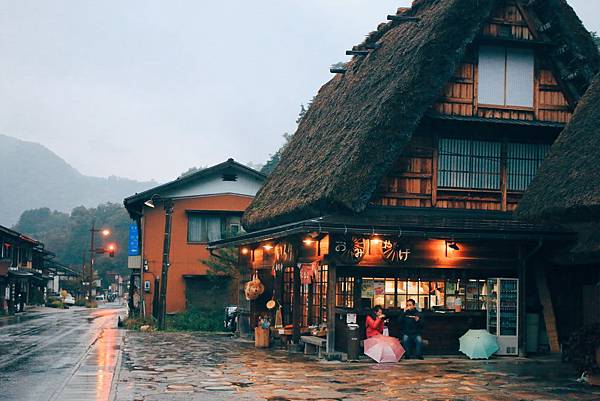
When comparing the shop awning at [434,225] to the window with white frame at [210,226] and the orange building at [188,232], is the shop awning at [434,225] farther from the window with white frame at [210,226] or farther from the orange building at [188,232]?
the window with white frame at [210,226]

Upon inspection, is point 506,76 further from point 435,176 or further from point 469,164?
point 435,176

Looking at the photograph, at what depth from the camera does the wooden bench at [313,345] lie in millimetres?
20592

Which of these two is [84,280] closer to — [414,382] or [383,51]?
[383,51]

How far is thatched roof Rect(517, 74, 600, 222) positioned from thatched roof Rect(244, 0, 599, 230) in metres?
2.53

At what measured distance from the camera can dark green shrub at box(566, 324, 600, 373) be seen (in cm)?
1634

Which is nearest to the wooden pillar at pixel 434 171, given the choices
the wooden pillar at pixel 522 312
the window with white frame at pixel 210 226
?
the wooden pillar at pixel 522 312

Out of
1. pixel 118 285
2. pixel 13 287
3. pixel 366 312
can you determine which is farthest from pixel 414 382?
pixel 118 285

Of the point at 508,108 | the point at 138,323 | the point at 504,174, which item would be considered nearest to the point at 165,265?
the point at 138,323

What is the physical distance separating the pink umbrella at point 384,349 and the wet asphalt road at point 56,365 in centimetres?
643

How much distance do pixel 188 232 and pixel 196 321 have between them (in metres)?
5.63

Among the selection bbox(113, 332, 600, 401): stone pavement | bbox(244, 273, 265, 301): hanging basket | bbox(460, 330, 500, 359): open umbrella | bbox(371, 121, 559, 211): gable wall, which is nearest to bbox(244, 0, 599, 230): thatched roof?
bbox(371, 121, 559, 211): gable wall

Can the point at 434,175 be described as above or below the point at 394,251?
above

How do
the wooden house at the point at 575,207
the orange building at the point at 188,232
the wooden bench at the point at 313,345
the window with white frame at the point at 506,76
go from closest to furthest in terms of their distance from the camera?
the wooden house at the point at 575,207 < the wooden bench at the point at 313,345 < the window with white frame at the point at 506,76 < the orange building at the point at 188,232

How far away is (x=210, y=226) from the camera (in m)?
39.3
